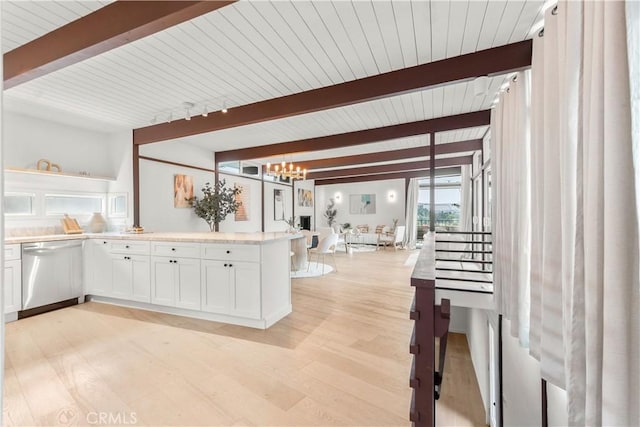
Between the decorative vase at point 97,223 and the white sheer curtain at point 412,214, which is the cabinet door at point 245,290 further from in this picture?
the white sheer curtain at point 412,214

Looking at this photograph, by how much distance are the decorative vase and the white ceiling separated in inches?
61.4

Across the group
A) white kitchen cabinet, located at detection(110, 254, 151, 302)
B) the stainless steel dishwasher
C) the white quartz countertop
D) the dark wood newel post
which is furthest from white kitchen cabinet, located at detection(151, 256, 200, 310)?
the dark wood newel post

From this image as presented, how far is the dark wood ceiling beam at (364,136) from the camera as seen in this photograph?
4.29m

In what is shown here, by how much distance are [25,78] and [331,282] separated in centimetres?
438

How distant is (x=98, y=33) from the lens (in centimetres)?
199

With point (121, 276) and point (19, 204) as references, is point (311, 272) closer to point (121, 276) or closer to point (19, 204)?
point (121, 276)

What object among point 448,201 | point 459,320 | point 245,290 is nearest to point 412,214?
point 448,201

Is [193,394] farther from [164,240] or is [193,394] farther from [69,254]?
[69,254]

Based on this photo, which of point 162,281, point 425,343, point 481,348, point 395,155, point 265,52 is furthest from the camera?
point 395,155

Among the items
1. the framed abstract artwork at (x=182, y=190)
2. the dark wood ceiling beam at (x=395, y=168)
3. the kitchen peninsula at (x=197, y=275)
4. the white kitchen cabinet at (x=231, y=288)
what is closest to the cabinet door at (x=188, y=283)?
the kitchen peninsula at (x=197, y=275)

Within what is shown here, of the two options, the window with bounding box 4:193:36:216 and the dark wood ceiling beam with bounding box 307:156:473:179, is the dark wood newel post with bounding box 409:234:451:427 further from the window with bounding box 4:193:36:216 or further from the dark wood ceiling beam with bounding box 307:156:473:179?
the dark wood ceiling beam with bounding box 307:156:473:179

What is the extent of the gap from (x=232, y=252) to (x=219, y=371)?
1.21 m

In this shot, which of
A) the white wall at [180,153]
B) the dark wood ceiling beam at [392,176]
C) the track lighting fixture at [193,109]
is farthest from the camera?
the dark wood ceiling beam at [392,176]

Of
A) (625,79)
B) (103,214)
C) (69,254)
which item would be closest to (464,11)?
(625,79)
